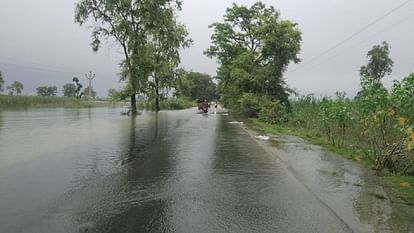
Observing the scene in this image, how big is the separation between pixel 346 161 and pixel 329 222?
6.44 meters

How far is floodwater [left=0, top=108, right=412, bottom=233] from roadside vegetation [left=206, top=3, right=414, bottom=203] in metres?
0.98

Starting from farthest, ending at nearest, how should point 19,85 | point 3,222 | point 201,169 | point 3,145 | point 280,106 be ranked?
1. point 19,85
2. point 280,106
3. point 3,145
4. point 201,169
5. point 3,222

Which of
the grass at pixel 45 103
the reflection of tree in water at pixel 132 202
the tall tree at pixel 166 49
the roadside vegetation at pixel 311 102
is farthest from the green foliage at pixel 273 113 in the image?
the reflection of tree in water at pixel 132 202

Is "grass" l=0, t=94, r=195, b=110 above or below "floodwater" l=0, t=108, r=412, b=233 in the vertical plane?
above

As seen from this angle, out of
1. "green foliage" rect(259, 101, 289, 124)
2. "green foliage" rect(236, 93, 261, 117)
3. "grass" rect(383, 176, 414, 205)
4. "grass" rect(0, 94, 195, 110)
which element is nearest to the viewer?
"grass" rect(383, 176, 414, 205)

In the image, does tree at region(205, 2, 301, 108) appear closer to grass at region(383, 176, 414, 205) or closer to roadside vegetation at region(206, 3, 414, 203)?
roadside vegetation at region(206, 3, 414, 203)

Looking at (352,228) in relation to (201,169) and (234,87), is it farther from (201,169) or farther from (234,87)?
(234,87)

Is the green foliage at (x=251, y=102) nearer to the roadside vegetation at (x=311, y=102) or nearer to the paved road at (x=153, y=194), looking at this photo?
the roadside vegetation at (x=311, y=102)

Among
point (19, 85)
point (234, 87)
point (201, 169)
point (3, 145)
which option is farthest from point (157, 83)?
point (19, 85)

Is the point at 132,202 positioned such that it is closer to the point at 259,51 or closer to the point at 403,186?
the point at 403,186

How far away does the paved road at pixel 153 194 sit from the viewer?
553cm

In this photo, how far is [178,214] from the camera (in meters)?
5.97

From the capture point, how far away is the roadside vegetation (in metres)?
9.49

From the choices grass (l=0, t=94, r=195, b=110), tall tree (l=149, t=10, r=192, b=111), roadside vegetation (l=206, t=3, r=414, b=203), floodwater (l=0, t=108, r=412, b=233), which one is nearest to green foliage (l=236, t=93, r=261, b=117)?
roadside vegetation (l=206, t=3, r=414, b=203)
